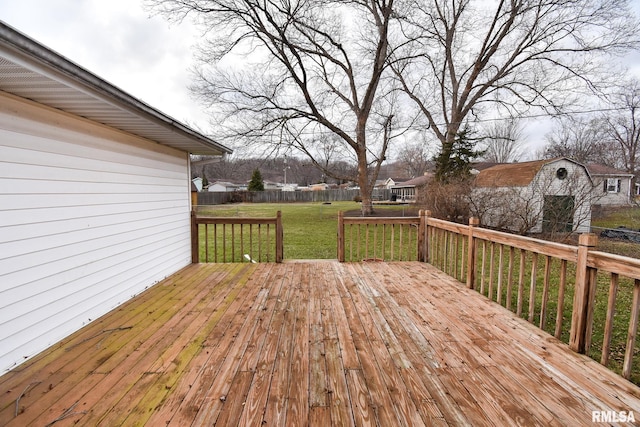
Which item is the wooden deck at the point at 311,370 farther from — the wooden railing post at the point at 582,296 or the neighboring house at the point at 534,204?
the neighboring house at the point at 534,204

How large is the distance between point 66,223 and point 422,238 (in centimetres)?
489

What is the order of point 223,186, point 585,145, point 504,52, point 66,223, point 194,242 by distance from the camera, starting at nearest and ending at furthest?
point 66,223 < point 194,242 < point 504,52 < point 585,145 < point 223,186

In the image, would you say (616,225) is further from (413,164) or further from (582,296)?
(413,164)

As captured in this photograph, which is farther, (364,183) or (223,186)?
(223,186)

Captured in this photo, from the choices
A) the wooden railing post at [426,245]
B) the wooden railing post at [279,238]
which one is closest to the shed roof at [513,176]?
the wooden railing post at [426,245]

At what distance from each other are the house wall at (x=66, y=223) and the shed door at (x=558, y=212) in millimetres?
9927

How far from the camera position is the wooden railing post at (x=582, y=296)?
2.11 m

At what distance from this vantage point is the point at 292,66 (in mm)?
12219

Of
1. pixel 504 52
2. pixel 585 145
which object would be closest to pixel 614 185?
pixel 585 145

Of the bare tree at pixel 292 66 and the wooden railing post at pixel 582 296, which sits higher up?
the bare tree at pixel 292 66

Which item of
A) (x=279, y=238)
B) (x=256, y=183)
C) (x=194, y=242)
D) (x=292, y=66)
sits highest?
(x=292, y=66)

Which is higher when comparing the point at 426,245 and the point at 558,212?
the point at 558,212

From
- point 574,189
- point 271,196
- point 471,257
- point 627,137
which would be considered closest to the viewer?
point 471,257

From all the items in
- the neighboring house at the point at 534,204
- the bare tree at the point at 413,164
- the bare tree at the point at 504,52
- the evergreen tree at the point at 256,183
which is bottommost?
the neighboring house at the point at 534,204
